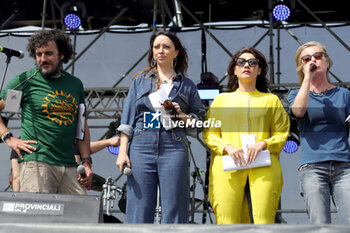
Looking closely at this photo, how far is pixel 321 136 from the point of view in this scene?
2.93 metres

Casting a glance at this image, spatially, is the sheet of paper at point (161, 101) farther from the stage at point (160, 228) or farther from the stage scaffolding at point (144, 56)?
the stage scaffolding at point (144, 56)

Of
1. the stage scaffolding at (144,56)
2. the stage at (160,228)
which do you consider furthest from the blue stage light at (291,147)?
the stage at (160,228)

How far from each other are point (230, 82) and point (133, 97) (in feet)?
1.97

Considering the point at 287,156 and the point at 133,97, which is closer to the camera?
the point at 133,97

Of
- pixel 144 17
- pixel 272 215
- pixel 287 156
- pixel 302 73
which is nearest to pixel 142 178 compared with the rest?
pixel 272 215

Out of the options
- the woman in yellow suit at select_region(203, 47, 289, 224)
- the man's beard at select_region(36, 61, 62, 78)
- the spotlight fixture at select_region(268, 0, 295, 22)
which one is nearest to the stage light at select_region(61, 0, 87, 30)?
the spotlight fixture at select_region(268, 0, 295, 22)

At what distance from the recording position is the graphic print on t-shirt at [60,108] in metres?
3.12

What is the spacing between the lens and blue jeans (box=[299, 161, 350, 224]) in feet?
8.86

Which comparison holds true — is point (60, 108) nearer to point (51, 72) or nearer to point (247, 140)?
point (51, 72)

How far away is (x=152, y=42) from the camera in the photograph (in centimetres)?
320

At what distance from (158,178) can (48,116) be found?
767 millimetres

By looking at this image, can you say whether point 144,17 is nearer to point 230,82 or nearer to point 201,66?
point 201,66

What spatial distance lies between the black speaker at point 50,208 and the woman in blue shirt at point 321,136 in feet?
3.64

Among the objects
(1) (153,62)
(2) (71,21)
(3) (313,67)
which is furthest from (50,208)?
(2) (71,21)
